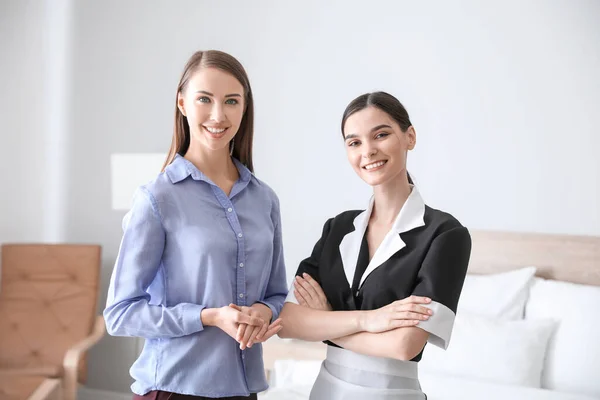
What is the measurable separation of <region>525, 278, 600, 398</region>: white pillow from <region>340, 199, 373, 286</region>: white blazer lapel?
60.2 inches

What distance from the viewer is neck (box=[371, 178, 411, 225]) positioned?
1.62 m

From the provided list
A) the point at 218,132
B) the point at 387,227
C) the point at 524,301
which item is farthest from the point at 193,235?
the point at 524,301

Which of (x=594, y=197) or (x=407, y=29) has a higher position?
(x=407, y=29)

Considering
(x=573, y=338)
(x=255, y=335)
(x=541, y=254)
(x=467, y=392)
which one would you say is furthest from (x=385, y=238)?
(x=541, y=254)

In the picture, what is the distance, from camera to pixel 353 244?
165 centimetres

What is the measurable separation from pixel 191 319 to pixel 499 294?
75.9 inches

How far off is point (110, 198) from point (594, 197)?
9.37 feet

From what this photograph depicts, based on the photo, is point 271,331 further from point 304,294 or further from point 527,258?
point 527,258

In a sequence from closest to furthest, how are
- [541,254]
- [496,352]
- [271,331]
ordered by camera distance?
[271,331]
[496,352]
[541,254]

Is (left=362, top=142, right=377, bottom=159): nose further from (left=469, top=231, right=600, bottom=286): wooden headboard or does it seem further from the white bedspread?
(left=469, top=231, right=600, bottom=286): wooden headboard

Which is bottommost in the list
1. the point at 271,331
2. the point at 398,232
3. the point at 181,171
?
the point at 271,331

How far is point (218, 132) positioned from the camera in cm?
153

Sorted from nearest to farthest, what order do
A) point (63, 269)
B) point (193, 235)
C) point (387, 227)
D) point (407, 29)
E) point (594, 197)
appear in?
point (193, 235) < point (387, 227) < point (594, 197) < point (407, 29) < point (63, 269)

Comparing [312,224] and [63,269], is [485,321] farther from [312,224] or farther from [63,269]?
[63,269]
